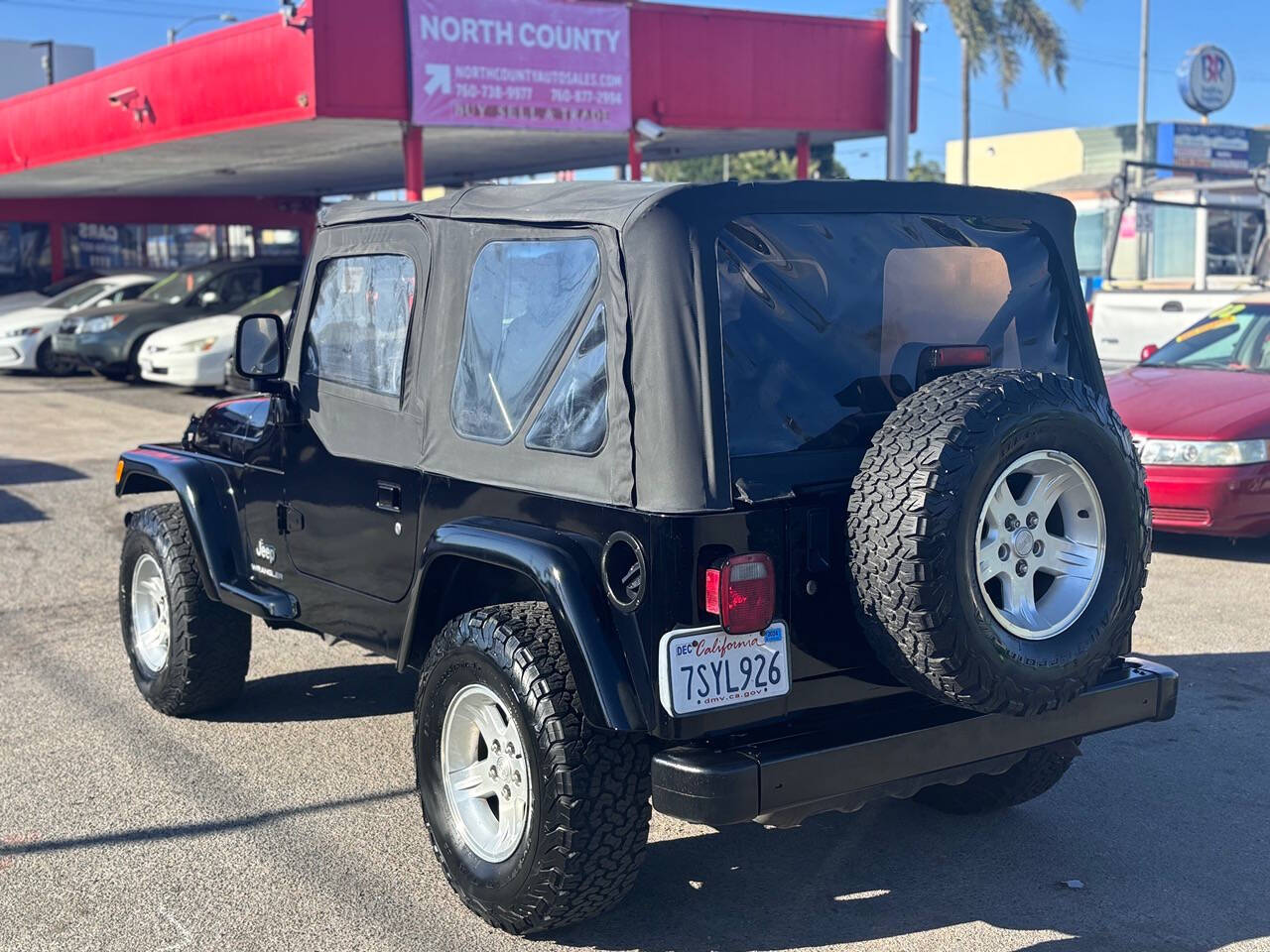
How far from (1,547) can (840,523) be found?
698cm

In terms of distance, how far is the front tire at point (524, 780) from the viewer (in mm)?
3553

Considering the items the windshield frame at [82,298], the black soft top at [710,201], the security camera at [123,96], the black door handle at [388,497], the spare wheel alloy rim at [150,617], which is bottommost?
the spare wheel alloy rim at [150,617]

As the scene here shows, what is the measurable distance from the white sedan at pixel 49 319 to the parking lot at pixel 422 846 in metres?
15.6

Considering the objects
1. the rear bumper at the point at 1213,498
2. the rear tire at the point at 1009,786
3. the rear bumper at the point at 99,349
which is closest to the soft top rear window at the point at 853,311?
the rear tire at the point at 1009,786

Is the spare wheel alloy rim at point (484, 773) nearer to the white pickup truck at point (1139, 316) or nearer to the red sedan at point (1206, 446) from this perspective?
the red sedan at point (1206, 446)

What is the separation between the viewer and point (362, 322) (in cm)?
471

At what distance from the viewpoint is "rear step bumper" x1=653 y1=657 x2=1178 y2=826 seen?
3.36 meters

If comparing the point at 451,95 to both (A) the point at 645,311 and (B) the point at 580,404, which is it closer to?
(B) the point at 580,404

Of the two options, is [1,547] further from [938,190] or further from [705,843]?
[938,190]

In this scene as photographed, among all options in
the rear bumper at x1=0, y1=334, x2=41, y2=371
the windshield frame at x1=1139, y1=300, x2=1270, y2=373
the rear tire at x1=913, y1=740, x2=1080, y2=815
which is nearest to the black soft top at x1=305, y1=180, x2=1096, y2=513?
the rear tire at x1=913, y1=740, x2=1080, y2=815

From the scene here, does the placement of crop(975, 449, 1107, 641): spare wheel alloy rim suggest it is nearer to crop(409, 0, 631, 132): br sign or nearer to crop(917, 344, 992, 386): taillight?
crop(917, 344, 992, 386): taillight

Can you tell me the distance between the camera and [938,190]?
4168 millimetres

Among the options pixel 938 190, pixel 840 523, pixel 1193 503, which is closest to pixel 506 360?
pixel 840 523

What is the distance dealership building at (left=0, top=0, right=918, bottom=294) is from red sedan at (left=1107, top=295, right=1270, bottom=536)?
30.9 feet
